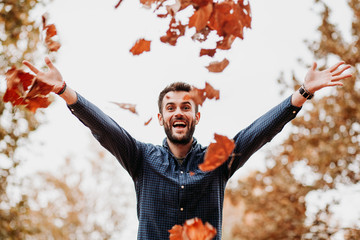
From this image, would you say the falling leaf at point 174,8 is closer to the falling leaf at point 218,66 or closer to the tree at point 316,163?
the falling leaf at point 218,66

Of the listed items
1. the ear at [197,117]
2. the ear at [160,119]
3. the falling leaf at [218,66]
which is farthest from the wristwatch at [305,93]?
the ear at [160,119]

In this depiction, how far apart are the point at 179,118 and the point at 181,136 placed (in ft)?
0.36

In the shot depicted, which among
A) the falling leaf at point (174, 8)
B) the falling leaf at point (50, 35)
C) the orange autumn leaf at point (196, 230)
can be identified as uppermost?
the falling leaf at point (50, 35)

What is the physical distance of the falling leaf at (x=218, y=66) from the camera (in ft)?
6.43

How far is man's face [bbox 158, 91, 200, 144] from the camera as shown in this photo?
2.46m

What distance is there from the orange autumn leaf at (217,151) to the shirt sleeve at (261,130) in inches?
17.5

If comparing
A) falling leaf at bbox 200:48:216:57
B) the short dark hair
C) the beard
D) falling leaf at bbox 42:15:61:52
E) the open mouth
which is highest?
falling leaf at bbox 42:15:61:52

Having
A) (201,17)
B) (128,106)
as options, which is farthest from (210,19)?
(128,106)

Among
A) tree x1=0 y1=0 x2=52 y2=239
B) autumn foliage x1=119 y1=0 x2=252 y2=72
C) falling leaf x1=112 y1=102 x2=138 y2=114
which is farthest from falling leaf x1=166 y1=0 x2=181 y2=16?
tree x1=0 y1=0 x2=52 y2=239

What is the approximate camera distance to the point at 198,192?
7.58ft

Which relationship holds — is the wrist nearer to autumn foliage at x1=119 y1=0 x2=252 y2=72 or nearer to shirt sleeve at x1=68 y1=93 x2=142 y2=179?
shirt sleeve at x1=68 y1=93 x2=142 y2=179

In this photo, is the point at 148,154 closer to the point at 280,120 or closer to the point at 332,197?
the point at 280,120

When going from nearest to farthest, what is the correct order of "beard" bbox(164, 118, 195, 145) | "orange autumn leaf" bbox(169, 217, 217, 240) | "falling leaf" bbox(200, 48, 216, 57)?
"orange autumn leaf" bbox(169, 217, 217, 240), "falling leaf" bbox(200, 48, 216, 57), "beard" bbox(164, 118, 195, 145)

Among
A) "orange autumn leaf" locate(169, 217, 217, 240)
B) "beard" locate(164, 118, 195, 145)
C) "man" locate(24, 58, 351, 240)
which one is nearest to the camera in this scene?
"orange autumn leaf" locate(169, 217, 217, 240)
